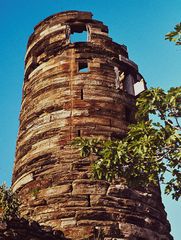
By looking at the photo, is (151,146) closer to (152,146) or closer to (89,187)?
(152,146)

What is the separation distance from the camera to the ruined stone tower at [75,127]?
25.7 ft

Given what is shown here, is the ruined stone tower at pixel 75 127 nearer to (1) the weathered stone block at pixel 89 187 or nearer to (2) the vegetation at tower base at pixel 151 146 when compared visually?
(1) the weathered stone block at pixel 89 187

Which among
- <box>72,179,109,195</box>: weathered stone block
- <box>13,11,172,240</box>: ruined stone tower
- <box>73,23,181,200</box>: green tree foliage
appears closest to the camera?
<box>73,23,181,200</box>: green tree foliage

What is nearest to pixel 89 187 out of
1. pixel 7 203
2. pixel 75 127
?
pixel 75 127

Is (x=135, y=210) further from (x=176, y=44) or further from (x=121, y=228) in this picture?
(x=176, y=44)

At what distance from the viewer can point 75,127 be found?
29.9 feet

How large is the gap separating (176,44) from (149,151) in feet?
6.06

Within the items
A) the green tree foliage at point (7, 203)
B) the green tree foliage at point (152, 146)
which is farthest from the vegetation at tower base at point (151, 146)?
the green tree foliage at point (7, 203)

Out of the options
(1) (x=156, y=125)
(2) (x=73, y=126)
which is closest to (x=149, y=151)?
(1) (x=156, y=125)

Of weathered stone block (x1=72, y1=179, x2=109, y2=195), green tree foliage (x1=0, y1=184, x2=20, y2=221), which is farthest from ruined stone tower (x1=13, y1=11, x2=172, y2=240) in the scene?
green tree foliage (x1=0, y1=184, x2=20, y2=221)

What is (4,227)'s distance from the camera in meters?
5.83

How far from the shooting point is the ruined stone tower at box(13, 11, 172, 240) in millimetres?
7832

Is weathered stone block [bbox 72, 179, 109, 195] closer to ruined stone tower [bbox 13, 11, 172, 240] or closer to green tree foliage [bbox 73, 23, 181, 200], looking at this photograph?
ruined stone tower [bbox 13, 11, 172, 240]

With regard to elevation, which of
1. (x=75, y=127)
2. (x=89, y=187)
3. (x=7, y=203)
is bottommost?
(x=7, y=203)
